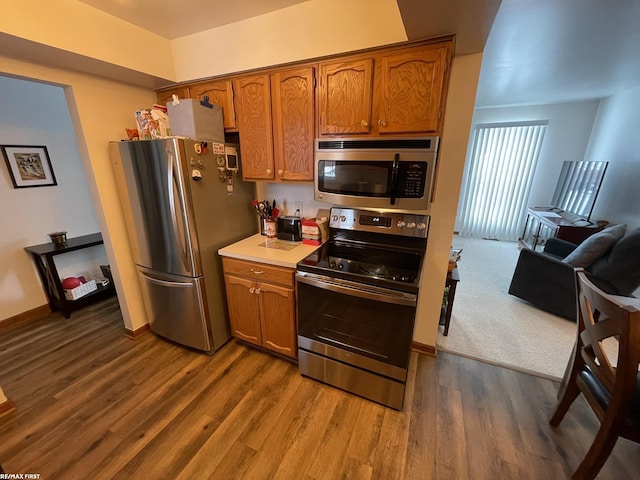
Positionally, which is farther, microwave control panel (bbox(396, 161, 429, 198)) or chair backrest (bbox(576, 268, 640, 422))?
microwave control panel (bbox(396, 161, 429, 198))

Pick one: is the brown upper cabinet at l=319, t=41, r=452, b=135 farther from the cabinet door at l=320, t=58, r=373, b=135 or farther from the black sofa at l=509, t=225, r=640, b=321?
the black sofa at l=509, t=225, r=640, b=321

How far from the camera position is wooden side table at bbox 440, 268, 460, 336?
2180 millimetres

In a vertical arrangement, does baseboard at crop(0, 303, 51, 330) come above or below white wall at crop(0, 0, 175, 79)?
below

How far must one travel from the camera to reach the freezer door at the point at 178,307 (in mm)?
1996

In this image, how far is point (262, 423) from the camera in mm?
1597

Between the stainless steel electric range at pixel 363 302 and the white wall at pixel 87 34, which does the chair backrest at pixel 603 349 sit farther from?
the white wall at pixel 87 34

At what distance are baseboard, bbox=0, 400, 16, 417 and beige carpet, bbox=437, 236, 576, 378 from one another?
3.15 meters

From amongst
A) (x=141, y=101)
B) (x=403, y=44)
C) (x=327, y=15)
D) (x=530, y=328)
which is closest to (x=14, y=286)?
(x=141, y=101)

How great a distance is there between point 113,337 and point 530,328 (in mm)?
4046

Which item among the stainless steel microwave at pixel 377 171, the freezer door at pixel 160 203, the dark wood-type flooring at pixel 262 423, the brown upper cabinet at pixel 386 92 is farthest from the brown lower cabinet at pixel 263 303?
the brown upper cabinet at pixel 386 92

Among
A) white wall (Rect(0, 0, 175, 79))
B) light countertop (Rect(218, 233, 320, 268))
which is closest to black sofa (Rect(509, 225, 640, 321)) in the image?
light countertop (Rect(218, 233, 320, 268))

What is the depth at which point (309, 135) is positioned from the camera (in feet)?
5.89

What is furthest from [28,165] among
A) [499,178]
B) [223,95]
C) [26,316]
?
[499,178]

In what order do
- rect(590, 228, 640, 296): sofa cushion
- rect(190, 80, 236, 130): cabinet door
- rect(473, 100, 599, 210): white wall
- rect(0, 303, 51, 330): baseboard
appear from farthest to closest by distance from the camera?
rect(473, 100, 599, 210): white wall, rect(0, 303, 51, 330): baseboard, rect(590, 228, 640, 296): sofa cushion, rect(190, 80, 236, 130): cabinet door
